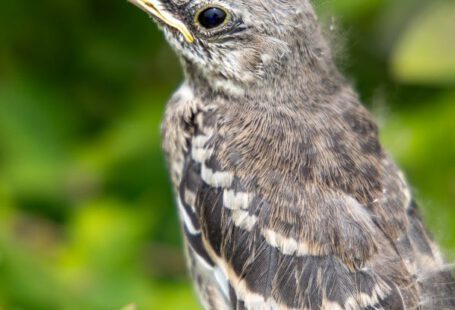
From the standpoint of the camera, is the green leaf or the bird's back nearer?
the bird's back

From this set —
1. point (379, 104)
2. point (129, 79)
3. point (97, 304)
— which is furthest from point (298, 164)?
point (129, 79)

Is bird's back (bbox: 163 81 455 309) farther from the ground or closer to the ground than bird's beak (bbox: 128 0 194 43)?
closer to the ground

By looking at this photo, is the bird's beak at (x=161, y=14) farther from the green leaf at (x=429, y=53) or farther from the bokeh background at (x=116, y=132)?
the green leaf at (x=429, y=53)

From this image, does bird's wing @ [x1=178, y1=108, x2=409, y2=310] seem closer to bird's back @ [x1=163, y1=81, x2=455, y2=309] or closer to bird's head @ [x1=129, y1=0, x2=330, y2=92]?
bird's back @ [x1=163, y1=81, x2=455, y2=309]

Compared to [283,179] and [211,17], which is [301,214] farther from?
[211,17]

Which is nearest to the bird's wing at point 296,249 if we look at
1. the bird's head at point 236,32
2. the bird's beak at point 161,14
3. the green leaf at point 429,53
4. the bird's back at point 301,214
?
the bird's back at point 301,214

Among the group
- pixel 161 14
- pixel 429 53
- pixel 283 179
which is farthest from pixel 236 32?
pixel 429 53

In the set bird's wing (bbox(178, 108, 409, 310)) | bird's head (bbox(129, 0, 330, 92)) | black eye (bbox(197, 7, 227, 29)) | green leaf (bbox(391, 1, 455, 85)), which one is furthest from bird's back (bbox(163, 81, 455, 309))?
green leaf (bbox(391, 1, 455, 85))

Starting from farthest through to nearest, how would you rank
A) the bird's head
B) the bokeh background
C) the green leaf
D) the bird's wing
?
the green leaf
the bokeh background
the bird's head
the bird's wing

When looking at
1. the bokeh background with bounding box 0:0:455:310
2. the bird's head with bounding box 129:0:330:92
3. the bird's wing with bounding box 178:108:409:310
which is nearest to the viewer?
the bird's wing with bounding box 178:108:409:310

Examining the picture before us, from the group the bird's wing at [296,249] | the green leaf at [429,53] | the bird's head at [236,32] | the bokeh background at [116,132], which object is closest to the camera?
the bird's wing at [296,249]
